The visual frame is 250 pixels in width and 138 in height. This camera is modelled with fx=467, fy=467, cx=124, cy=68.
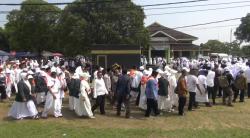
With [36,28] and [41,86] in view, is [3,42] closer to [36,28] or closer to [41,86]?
[36,28]

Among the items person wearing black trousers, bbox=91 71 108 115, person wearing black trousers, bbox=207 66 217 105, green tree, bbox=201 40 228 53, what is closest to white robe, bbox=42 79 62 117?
person wearing black trousers, bbox=91 71 108 115

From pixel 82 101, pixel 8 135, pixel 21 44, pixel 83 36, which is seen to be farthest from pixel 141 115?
pixel 21 44

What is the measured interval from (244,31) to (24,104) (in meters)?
77.8

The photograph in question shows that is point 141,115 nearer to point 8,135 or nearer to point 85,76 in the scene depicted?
point 85,76

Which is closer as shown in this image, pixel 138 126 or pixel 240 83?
pixel 138 126

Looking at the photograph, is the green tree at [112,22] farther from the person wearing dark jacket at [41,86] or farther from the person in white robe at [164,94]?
the person in white robe at [164,94]

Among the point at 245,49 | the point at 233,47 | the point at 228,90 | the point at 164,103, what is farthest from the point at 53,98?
the point at 233,47

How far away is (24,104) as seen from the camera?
16016mm

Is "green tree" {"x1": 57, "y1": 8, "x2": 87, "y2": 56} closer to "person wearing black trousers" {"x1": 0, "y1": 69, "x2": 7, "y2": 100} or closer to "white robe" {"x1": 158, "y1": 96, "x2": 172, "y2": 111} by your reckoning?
"person wearing black trousers" {"x1": 0, "y1": 69, "x2": 7, "y2": 100}

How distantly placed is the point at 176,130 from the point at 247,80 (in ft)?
31.5

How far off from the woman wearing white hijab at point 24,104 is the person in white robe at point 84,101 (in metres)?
1.54

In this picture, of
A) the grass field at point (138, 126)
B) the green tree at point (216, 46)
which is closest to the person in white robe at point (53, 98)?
the grass field at point (138, 126)

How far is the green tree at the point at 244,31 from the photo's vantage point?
87850mm

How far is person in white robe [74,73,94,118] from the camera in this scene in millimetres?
16203
